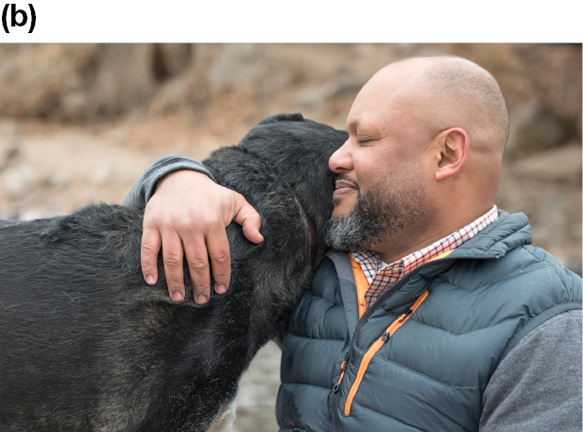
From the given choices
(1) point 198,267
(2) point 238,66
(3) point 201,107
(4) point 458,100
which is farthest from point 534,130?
(1) point 198,267

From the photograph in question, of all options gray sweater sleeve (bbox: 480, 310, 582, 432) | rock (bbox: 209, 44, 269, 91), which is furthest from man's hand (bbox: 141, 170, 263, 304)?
rock (bbox: 209, 44, 269, 91)

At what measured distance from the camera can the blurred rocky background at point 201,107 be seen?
25.8 ft

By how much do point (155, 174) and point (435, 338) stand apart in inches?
45.0

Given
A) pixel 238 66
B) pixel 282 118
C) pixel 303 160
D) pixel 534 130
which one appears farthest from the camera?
pixel 238 66

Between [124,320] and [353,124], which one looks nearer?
[124,320]

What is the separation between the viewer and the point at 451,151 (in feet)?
6.57

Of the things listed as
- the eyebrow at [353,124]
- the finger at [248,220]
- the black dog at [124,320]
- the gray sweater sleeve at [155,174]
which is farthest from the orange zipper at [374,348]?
the gray sweater sleeve at [155,174]

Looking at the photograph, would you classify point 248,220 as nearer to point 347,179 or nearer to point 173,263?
point 173,263

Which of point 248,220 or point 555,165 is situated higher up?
point 248,220

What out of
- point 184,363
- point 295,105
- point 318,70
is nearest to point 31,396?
point 184,363

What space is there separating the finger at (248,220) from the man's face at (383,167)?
0.35 meters

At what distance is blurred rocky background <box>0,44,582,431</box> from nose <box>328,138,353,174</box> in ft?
16.4

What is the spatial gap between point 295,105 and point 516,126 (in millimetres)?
3659

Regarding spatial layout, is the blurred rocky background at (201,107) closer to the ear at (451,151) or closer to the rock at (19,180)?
the rock at (19,180)
